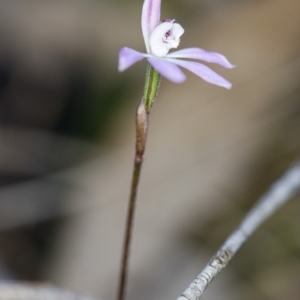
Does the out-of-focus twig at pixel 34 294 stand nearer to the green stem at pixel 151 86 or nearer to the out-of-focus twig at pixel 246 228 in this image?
the out-of-focus twig at pixel 246 228

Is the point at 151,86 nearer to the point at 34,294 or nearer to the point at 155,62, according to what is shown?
the point at 155,62

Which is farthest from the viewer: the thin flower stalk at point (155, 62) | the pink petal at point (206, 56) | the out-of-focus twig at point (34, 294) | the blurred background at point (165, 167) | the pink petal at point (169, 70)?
the blurred background at point (165, 167)

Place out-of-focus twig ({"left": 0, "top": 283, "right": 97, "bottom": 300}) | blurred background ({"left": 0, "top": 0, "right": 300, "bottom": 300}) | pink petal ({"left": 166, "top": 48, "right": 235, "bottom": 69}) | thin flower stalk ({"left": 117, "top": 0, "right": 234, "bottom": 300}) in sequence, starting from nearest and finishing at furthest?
thin flower stalk ({"left": 117, "top": 0, "right": 234, "bottom": 300}) → pink petal ({"left": 166, "top": 48, "right": 235, "bottom": 69}) → out-of-focus twig ({"left": 0, "top": 283, "right": 97, "bottom": 300}) → blurred background ({"left": 0, "top": 0, "right": 300, "bottom": 300})

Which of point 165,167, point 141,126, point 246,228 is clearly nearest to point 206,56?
point 141,126

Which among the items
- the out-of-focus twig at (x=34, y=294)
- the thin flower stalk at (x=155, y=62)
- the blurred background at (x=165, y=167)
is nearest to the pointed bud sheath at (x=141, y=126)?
the thin flower stalk at (x=155, y=62)

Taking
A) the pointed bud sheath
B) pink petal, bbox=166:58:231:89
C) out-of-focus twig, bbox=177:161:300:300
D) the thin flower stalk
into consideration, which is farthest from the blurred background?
pink petal, bbox=166:58:231:89

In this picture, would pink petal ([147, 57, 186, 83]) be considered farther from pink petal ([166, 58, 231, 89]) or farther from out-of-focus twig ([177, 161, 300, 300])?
out-of-focus twig ([177, 161, 300, 300])
